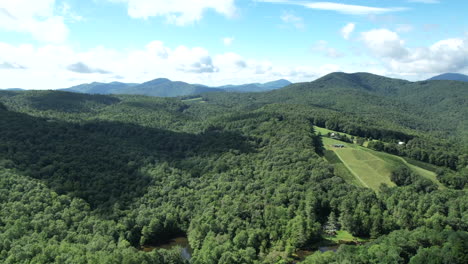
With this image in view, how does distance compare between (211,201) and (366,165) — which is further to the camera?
(366,165)

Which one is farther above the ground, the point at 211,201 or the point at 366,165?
the point at 366,165

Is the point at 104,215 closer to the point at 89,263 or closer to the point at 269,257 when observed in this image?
the point at 89,263

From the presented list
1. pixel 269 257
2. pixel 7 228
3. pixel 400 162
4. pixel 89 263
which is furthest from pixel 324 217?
pixel 7 228

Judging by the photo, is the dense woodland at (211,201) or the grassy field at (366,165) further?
the grassy field at (366,165)
